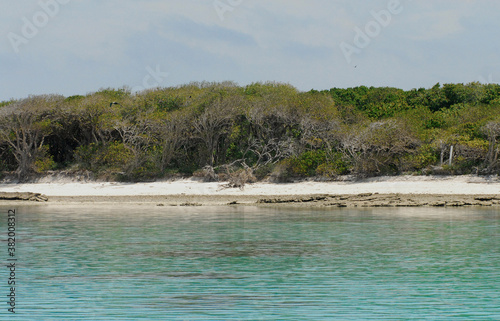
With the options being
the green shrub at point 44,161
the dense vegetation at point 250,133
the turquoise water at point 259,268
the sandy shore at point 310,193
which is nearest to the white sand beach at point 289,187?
the sandy shore at point 310,193

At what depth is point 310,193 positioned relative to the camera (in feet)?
111

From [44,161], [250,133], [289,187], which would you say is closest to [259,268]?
[289,187]

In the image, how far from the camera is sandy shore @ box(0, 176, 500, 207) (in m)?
30.7

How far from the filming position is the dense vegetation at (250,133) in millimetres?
35438

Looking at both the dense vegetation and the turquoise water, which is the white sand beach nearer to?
the dense vegetation

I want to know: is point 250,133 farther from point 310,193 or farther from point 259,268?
point 259,268

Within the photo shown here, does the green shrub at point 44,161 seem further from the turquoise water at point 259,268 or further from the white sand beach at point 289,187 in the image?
the turquoise water at point 259,268

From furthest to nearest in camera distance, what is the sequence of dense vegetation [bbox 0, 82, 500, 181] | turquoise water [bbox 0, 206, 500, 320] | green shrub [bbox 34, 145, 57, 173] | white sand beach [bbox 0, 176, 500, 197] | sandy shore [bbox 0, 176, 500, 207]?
green shrub [bbox 34, 145, 57, 173], dense vegetation [bbox 0, 82, 500, 181], white sand beach [bbox 0, 176, 500, 197], sandy shore [bbox 0, 176, 500, 207], turquoise water [bbox 0, 206, 500, 320]

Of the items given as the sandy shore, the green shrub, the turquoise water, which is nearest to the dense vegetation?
the green shrub

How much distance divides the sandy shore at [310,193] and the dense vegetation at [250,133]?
42.9 inches

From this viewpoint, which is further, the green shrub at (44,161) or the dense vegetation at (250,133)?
the green shrub at (44,161)

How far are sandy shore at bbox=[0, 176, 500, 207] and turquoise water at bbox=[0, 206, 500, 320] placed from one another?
567 centimetres

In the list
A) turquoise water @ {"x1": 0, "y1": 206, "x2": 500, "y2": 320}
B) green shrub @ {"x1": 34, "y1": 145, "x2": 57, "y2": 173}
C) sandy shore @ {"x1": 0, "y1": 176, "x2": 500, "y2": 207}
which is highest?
green shrub @ {"x1": 34, "y1": 145, "x2": 57, "y2": 173}

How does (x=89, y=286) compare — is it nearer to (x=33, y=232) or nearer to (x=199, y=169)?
(x=33, y=232)
